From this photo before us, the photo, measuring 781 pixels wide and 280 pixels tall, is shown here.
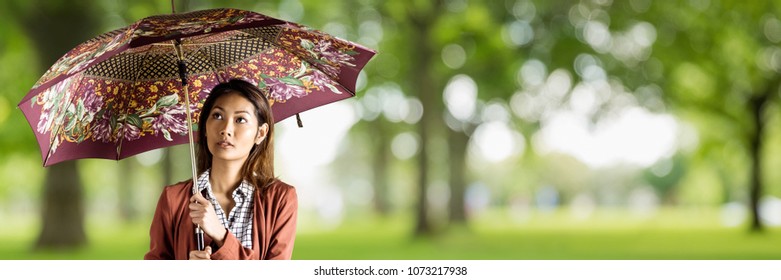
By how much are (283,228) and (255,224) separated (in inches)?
4.6

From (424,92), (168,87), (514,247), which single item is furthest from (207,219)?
(424,92)

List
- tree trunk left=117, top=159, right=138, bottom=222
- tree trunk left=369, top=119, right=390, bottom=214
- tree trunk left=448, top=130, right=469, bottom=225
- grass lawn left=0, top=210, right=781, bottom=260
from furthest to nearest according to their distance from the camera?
tree trunk left=117, top=159, right=138, bottom=222 < tree trunk left=369, top=119, right=390, bottom=214 < tree trunk left=448, top=130, right=469, bottom=225 < grass lawn left=0, top=210, right=781, bottom=260

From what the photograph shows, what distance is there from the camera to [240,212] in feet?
10.8

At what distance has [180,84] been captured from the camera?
394 centimetres

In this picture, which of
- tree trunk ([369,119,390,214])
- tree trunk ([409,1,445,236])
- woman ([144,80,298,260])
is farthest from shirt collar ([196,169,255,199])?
tree trunk ([369,119,390,214])

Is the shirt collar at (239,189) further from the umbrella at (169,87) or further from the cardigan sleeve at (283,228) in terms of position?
the umbrella at (169,87)

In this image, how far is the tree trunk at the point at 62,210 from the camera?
50.0ft

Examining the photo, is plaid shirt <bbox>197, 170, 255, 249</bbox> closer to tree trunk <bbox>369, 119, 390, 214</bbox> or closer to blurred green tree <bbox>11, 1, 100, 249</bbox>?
blurred green tree <bbox>11, 1, 100, 249</bbox>

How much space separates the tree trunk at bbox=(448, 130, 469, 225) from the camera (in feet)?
75.9

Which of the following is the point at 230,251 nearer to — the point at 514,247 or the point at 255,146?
the point at 255,146

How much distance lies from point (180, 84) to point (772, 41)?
20.5 meters

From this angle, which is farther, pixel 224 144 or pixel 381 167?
pixel 381 167

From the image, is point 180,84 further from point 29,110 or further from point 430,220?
point 430,220
